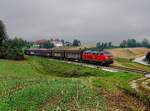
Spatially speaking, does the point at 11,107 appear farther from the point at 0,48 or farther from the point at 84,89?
the point at 0,48

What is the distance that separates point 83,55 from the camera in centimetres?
8862

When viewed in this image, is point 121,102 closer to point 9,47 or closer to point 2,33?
point 9,47

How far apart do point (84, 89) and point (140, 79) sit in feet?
59.6

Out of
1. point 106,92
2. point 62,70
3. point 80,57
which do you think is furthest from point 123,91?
point 80,57

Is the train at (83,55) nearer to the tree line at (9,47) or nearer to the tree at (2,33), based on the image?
the tree line at (9,47)

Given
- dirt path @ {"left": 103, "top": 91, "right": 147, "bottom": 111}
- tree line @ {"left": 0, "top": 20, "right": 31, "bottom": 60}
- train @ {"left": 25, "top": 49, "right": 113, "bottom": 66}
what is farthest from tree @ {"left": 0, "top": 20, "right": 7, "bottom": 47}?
dirt path @ {"left": 103, "top": 91, "right": 147, "bottom": 111}

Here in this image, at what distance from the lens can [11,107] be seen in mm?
26734

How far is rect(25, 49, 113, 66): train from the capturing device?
7775 cm

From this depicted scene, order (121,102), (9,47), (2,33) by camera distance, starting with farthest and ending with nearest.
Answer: (2,33) < (9,47) < (121,102)

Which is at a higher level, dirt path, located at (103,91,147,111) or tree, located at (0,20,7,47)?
tree, located at (0,20,7,47)

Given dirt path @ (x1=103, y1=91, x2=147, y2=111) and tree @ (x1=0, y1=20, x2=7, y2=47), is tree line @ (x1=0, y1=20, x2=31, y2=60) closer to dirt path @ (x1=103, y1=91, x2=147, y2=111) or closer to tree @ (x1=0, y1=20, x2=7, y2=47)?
tree @ (x1=0, y1=20, x2=7, y2=47)

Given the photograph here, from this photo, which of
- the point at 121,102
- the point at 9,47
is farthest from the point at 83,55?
the point at 121,102

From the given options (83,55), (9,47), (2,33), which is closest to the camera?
(83,55)

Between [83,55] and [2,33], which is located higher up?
[2,33]
